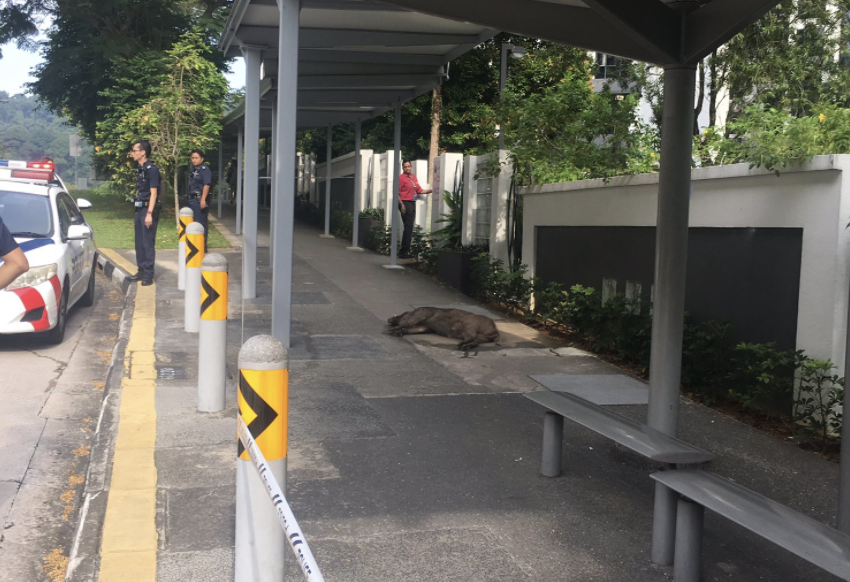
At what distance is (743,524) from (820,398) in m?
3.01

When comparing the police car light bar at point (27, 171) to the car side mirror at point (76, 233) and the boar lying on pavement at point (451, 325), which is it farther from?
the boar lying on pavement at point (451, 325)

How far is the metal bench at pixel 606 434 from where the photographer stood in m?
4.21

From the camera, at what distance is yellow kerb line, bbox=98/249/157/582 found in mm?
3971

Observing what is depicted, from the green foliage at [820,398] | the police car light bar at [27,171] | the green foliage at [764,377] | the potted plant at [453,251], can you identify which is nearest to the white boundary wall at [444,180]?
the potted plant at [453,251]

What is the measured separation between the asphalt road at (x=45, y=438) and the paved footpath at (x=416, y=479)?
29 cm

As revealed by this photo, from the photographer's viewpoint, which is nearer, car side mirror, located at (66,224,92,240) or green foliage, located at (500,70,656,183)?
car side mirror, located at (66,224,92,240)

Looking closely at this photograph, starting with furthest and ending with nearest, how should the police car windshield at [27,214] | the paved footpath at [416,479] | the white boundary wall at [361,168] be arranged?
the white boundary wall at [361,168], the police car windshield at [27,214], the paved footpath at [416,479]

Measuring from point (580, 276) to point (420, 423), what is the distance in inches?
183

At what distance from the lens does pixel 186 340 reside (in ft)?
29.9

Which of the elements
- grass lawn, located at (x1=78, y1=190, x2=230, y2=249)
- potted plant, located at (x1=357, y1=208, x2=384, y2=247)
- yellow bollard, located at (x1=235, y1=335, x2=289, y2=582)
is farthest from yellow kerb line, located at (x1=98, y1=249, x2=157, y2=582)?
potted plant, located at (x1=357, y1=208, x2=384, y2=247)

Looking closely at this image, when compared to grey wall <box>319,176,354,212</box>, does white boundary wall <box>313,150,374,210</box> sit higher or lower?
higher

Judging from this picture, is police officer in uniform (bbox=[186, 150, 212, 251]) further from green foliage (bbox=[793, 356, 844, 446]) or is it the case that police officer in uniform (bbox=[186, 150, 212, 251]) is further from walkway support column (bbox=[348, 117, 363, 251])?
green foliage (bbox=[793, 356, 844, 446])

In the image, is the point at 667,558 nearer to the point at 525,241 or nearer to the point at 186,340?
the point at 186,340

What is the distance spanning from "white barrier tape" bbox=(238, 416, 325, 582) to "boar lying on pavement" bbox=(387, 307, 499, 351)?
624cm
